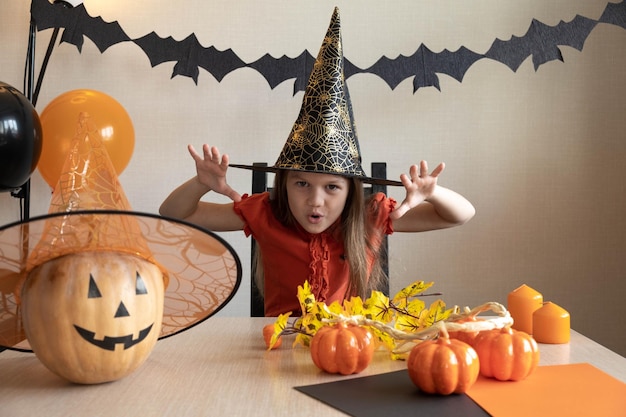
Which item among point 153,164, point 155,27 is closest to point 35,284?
point 153,164

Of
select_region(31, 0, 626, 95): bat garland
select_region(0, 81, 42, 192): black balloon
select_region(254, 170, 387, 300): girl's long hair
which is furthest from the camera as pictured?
select_region(31, 0, 626, 95): bat garland

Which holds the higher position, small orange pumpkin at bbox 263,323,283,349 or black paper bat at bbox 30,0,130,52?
black paper bat at bbox 30,0,130,52

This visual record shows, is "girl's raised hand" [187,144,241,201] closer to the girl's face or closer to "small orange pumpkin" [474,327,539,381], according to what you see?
the girl's face

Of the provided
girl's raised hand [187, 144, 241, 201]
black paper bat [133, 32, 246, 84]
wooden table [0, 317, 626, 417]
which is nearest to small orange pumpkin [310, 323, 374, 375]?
wooden table [0, 317, 626, 417]

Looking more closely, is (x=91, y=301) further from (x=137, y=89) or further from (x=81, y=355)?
(x=137, y=89)

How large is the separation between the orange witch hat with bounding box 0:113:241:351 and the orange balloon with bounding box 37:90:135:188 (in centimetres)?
115

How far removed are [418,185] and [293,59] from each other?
0.80 meters

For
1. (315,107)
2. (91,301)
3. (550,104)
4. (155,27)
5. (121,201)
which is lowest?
(91,301)

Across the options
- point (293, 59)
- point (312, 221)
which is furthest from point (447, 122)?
point (312, 221)

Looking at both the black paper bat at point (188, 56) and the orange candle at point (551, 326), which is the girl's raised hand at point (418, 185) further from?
the black paper bat at point (188, 56)

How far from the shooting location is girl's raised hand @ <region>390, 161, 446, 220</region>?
4.38ft

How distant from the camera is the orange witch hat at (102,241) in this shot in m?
0.70

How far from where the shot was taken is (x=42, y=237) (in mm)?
704

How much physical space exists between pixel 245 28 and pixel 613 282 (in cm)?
163
